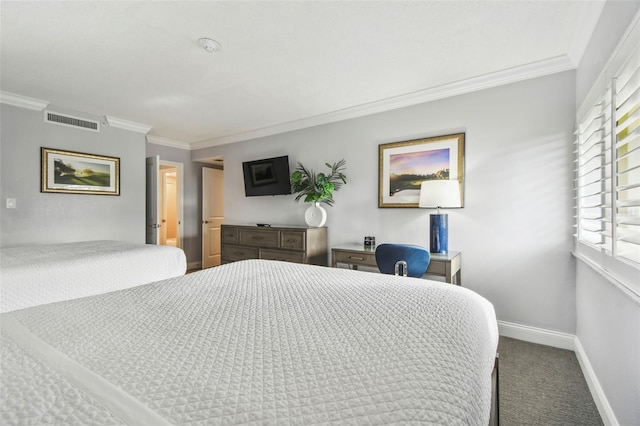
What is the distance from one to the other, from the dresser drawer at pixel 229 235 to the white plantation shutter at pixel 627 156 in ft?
13.2

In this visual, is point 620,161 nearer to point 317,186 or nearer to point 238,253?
point 317,186

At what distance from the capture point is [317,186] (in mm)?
3895

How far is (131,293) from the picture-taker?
1.26 metres

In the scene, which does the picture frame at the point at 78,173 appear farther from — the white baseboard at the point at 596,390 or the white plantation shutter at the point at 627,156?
the white baseboard at the point at 596,390

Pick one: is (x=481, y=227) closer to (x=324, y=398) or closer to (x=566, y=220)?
Result: (x=566, y=220)

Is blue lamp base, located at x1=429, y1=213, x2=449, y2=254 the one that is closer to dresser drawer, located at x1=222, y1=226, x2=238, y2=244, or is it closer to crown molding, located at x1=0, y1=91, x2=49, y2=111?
dresser drawer, located at x1=222, y1=226, x2=238, y2=244

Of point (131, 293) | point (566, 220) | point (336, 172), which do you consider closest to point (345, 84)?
point (336, 172)

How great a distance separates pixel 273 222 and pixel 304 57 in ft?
8.58

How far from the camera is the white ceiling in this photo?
1956 millimetres

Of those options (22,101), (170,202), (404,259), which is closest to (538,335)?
(404,259)

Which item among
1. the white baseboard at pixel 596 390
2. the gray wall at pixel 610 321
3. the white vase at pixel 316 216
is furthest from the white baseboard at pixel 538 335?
the white vase at pixel 316 216

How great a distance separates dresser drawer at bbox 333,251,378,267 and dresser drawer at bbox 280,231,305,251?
538mm

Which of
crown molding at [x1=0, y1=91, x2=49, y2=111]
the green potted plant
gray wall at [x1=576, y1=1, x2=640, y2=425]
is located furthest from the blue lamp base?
crown molding at [x1=0, y1=91, x2=49, y2=111]

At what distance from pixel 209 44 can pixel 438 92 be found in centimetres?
222
